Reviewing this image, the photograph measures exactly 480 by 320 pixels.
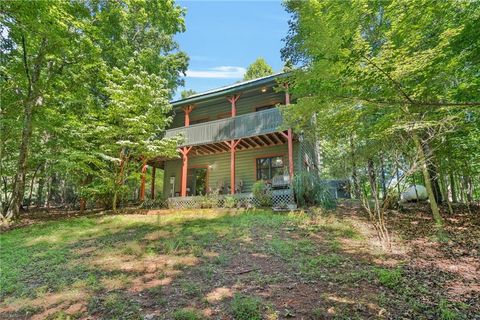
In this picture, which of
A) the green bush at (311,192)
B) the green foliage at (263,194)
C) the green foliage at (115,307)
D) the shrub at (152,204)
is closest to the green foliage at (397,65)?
the green bush at (311,192)

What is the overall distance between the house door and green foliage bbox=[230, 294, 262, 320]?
1308 cm

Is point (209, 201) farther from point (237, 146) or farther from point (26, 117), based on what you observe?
point (26, 117)

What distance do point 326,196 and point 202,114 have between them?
954cm

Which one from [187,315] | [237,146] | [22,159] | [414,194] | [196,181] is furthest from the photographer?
[196,181]

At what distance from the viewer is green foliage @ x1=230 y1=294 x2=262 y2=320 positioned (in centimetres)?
374

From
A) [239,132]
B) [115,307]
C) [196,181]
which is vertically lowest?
[115,307]

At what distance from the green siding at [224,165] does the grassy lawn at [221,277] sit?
669 centimetres

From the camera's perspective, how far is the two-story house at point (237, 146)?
12.9 metres

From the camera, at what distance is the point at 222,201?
1286cm

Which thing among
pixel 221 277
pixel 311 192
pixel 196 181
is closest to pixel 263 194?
pixel 311 192

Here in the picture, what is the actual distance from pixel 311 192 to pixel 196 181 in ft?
27.0

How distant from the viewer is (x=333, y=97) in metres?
4.73

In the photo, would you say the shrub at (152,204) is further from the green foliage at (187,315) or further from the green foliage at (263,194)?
the green foliage at (187,315)

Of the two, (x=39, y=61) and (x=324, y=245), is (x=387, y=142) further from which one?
(x=39, y=61)
